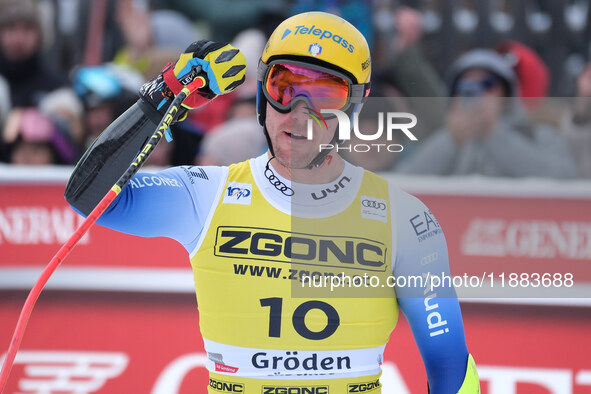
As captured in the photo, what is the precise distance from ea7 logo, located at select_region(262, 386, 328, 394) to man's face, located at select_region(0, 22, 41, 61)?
5.05 metres

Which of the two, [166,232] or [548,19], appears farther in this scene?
[548,19]

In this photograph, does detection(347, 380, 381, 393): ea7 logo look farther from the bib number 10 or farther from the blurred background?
the blurred background

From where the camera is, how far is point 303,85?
284cm

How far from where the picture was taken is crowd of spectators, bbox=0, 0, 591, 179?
4.63 meters

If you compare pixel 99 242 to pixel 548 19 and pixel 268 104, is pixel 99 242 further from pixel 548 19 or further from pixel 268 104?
pixel 548 19

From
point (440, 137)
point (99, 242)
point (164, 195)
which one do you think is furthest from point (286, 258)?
point (99, 242)

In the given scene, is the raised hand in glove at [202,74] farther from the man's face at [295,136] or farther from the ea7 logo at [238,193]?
the ea7 logo at [238,193]

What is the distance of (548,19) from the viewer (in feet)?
24.0

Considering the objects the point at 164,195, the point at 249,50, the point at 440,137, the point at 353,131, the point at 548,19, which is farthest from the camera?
the point at 548,19

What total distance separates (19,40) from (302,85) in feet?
15.9

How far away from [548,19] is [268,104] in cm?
507

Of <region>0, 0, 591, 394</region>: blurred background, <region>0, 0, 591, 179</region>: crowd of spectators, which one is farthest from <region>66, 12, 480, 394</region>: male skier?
<region>0, 0, 591, 394</region>: blurred background

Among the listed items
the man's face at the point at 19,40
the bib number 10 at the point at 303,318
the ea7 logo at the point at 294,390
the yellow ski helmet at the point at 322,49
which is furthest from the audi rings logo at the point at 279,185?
the man's face at the point at 19,40

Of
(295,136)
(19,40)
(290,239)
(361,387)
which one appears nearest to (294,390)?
(361,387)
